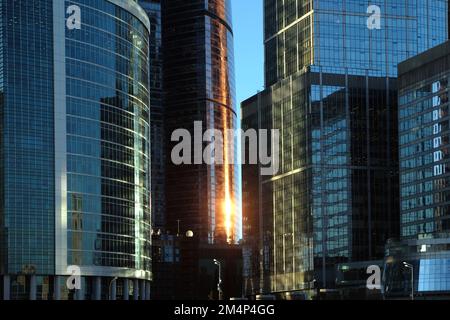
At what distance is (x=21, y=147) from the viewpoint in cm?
17612

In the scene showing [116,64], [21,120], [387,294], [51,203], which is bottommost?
[387,294]

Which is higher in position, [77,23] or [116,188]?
[77,23]

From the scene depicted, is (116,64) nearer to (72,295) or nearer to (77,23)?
(77,23)

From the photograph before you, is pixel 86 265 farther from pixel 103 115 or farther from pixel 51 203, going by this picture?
pixel 103 115

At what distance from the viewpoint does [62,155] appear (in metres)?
181

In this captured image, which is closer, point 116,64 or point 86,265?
point 86,265

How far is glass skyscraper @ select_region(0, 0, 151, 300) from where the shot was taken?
17450 centimetres

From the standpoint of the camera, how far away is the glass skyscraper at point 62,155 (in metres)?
174
